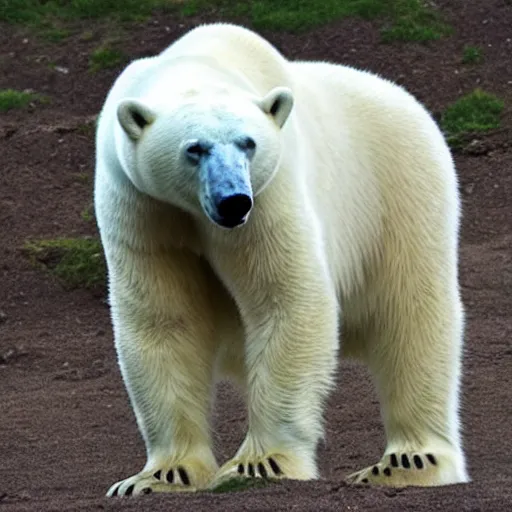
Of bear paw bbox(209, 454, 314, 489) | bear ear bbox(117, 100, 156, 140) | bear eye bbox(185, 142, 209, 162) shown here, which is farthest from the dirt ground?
bear ear bbox(117, 100, 156, 140)

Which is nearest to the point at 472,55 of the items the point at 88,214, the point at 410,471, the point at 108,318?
the point at 88,214

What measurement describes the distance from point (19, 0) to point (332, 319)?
1009 centimetres

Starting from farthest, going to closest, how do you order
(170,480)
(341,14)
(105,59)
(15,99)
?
1. (341,14)
2. (105,59)
3. (15,99)
4. (170,480)

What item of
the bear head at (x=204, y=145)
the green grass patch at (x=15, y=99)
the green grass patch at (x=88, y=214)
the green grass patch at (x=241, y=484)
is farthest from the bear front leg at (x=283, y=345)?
the green grass patch at (x=15, y=99)

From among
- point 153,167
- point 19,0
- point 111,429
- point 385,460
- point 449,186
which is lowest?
point 19,0

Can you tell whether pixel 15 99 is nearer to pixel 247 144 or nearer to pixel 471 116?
pixel 471 116

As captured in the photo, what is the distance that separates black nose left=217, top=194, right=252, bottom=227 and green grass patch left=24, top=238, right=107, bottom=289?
18.2ft

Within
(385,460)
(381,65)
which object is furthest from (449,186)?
(381,65)

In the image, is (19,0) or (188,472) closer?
(188,472)

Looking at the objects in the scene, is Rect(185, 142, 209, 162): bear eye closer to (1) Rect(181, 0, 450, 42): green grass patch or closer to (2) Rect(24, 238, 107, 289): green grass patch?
(2) Rect(24, 238, 107, 289): green grass patch

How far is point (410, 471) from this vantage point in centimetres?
518

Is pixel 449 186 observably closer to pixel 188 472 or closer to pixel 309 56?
pixel 188 472

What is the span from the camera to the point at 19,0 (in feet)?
46.4

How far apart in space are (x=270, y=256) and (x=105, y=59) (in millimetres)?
8854
